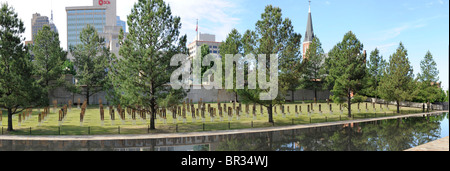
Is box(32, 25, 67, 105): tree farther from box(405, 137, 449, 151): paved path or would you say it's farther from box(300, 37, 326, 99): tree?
box(300, 37, 326, 99): tree

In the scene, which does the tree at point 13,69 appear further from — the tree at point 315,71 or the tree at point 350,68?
the tree at point 315,71

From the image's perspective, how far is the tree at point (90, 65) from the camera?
53.9m

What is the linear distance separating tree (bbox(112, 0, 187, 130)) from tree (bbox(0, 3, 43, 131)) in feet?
26.5

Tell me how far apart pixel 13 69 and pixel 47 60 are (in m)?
27.3

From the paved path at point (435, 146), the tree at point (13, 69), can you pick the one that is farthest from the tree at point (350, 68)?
the tree at point (13, 69)

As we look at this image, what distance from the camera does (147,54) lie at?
24.0 metres

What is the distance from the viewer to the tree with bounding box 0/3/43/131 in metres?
24.4

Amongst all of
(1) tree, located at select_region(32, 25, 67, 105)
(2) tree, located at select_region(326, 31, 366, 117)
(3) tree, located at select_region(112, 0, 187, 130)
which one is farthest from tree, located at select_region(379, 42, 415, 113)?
(1) tree, located at select_region(32, 25, 67, 105)

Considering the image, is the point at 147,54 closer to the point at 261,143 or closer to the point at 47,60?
the point at 261,143

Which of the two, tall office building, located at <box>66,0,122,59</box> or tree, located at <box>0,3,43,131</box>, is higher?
tall office building, located at <box>66,0,122,59</box>

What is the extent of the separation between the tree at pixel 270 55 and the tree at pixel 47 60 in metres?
36.0

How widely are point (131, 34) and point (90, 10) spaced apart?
540 ft
